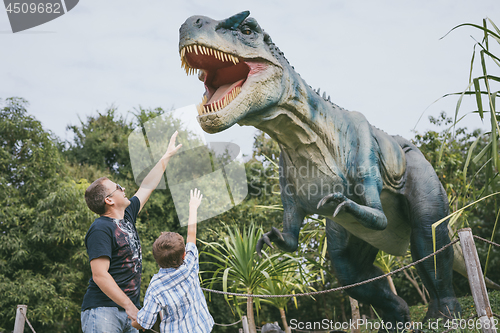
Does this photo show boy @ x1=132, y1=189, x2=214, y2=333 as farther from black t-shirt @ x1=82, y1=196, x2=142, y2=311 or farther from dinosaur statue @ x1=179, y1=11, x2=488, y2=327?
dinosaur statue @ x1=179, y1=11, x2=488, y2=327

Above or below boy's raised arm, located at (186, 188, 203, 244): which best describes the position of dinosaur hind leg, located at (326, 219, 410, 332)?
below

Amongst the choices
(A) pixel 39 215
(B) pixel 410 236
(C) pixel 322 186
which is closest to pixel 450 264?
(B) pixel 410 236

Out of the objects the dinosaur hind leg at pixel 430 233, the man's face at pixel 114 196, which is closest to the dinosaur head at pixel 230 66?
the man's face at pixel 114 196

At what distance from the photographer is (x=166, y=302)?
6.16 ft

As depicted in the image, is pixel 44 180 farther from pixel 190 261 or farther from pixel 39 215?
pixel 190 261

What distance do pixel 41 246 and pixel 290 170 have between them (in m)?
7.38

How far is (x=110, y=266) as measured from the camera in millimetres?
1904

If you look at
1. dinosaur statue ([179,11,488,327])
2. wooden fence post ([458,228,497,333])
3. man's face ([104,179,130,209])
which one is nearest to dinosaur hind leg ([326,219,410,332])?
dinosaur statue ([179,11,488,327])

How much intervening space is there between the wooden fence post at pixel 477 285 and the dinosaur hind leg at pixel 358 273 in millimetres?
1253

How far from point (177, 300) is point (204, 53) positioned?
3.75 feet

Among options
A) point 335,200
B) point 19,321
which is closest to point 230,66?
point 335,200

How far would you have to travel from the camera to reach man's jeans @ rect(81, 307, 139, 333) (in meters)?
1.79

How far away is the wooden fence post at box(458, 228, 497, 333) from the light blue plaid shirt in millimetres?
1211

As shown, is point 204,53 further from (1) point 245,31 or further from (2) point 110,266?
(2) point 110,266
